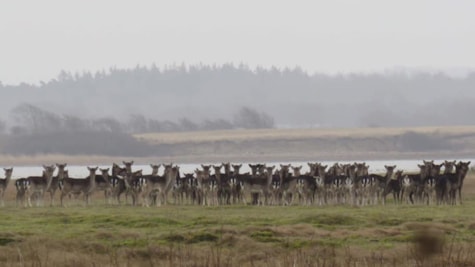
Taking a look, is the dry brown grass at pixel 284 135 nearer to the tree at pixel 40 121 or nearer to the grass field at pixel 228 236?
the tree at pixel 40 121

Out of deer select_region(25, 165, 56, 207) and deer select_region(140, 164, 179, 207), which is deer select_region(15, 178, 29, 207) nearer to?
deer select_region(25, 165, 56, 207)

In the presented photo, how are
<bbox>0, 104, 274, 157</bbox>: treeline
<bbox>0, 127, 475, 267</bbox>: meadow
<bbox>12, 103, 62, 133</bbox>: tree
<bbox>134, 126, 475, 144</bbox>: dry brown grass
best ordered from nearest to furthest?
<bbox>0, 127, 475, 267</bbox>: meadow < <bbox>0, 104, 274, 157</bbox>: treeline < <bbox>134, 126, 475, 144</bbox>: dry brown grass < <bbox>12, 103, 62, 133</bbox>: tree

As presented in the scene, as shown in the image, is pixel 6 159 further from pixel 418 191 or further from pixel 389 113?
pixel 418 191

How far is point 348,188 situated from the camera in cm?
3634

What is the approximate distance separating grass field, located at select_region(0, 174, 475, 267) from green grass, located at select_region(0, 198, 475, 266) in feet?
0.08

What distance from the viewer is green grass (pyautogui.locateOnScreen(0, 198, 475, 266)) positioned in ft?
54.5

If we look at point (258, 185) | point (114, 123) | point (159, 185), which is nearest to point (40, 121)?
point (114, 123)

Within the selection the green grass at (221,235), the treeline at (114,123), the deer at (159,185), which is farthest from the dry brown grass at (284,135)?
the green grass at (221,235)

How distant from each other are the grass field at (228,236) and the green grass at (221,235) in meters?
0.02

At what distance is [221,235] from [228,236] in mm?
1092

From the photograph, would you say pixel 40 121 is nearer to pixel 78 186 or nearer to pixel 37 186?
pixel 37 186

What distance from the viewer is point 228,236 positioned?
68.8ft

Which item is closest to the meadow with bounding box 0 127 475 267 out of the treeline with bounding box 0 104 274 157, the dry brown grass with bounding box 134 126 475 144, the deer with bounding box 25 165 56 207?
the deer with bounding box 25 165 56 207

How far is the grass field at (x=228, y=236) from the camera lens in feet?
52.2
